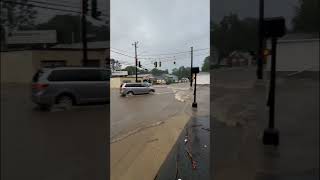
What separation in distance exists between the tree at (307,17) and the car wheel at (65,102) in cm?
158

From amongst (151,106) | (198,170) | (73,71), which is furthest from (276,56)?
(151,106)

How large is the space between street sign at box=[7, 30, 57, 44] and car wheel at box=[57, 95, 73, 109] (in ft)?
1.30

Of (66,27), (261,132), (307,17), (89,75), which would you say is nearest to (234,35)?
(307,17)

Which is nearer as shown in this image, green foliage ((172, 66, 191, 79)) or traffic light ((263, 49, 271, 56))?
traffic light ((263, 49, 271, 56))

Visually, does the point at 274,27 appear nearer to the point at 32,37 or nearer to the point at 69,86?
the point at 69,86

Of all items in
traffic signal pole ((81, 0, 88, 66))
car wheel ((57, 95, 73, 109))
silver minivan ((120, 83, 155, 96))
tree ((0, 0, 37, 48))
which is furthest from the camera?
silver minivan ((120, 83, 155, 96))

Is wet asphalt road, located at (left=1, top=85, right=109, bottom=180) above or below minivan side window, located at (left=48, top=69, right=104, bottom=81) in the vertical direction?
below

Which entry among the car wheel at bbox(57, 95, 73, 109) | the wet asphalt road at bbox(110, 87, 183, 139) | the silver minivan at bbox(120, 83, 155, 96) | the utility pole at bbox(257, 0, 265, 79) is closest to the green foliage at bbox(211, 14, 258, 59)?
the utility pole at bbox(257, 0, 265, 79)

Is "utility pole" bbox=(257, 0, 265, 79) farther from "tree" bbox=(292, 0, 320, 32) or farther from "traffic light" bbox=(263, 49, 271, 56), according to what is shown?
"tree" bbox=(292, 0, 320, 32)

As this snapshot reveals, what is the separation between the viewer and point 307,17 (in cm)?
254

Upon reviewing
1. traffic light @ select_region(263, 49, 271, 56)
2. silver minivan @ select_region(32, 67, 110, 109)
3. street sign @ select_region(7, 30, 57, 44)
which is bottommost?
silver minivan @ select_region(32, 67, 110, 109)

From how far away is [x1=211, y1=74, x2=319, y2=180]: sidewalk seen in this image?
8.11 ft

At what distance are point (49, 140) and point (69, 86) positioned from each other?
1.29ft

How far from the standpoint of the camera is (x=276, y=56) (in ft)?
8.61
